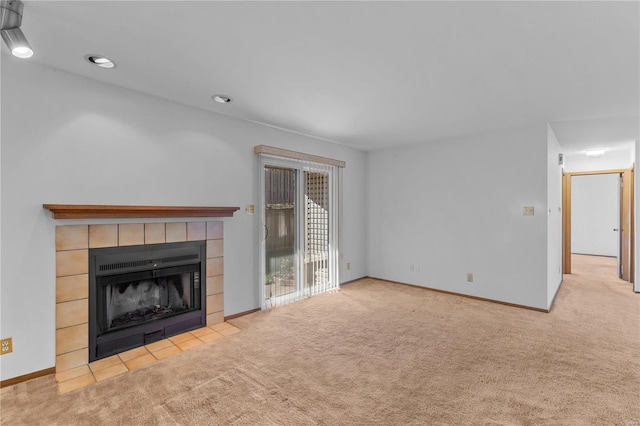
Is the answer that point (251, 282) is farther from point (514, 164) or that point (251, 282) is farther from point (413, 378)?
point (514, 164)

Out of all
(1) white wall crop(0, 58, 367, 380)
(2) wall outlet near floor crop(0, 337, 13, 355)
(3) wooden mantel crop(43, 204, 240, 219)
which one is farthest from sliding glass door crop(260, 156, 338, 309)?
(2) wall outlet near floor crop(0, 337, 13, 355)

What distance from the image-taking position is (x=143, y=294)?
10.6 feet

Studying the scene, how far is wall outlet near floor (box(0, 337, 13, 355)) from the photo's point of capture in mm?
2336

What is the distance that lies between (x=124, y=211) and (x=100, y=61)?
1.23 m

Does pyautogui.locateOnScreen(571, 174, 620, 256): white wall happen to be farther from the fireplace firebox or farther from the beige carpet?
the fireplace firebox

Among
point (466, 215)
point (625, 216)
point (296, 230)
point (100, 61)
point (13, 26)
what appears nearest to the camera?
point (13, 26)

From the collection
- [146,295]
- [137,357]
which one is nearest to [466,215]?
[146,295]

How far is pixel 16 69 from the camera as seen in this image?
2.39 m

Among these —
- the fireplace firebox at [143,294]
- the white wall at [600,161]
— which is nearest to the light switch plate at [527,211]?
the white wall at [600,161]

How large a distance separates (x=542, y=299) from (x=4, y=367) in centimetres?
555

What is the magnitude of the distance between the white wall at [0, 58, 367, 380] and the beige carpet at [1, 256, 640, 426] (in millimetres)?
524

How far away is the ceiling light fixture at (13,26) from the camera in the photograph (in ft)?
5.47

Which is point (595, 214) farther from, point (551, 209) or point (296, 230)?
point (296, 230)

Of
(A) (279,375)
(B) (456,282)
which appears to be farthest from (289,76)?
(B) (456,282)
